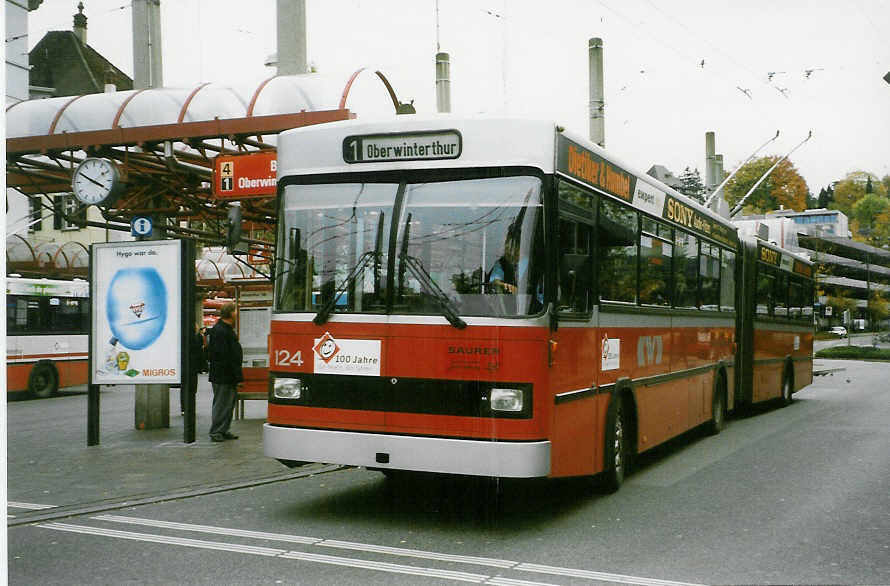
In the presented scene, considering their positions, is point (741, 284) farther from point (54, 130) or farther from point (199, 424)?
point (54, 130)

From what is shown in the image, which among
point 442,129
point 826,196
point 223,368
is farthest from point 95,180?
point 826,196

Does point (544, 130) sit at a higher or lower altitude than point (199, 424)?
higher

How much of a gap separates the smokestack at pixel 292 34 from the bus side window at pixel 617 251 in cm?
965

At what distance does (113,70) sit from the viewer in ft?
187

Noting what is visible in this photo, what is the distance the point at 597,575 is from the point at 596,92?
17630 millimetres

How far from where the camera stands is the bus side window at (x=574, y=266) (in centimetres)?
785

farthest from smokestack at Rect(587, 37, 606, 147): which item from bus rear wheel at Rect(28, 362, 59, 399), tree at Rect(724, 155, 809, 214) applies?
tree at Rect(724, 155, 809, 214)

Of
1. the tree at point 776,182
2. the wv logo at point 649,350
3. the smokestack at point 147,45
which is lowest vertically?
the wv logo at point 649,350

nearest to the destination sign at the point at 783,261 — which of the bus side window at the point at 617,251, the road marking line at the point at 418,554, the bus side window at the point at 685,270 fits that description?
the bus side window at the point at 685,270

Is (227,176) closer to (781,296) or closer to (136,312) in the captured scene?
(136,312)

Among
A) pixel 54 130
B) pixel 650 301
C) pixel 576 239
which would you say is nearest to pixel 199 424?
pixel 54 130

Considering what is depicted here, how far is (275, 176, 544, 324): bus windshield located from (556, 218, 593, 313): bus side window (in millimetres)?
289

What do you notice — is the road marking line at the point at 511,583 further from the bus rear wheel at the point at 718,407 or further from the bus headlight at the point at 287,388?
the bus rear wheel at the point at 718,407

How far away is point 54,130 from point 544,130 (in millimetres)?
10129
